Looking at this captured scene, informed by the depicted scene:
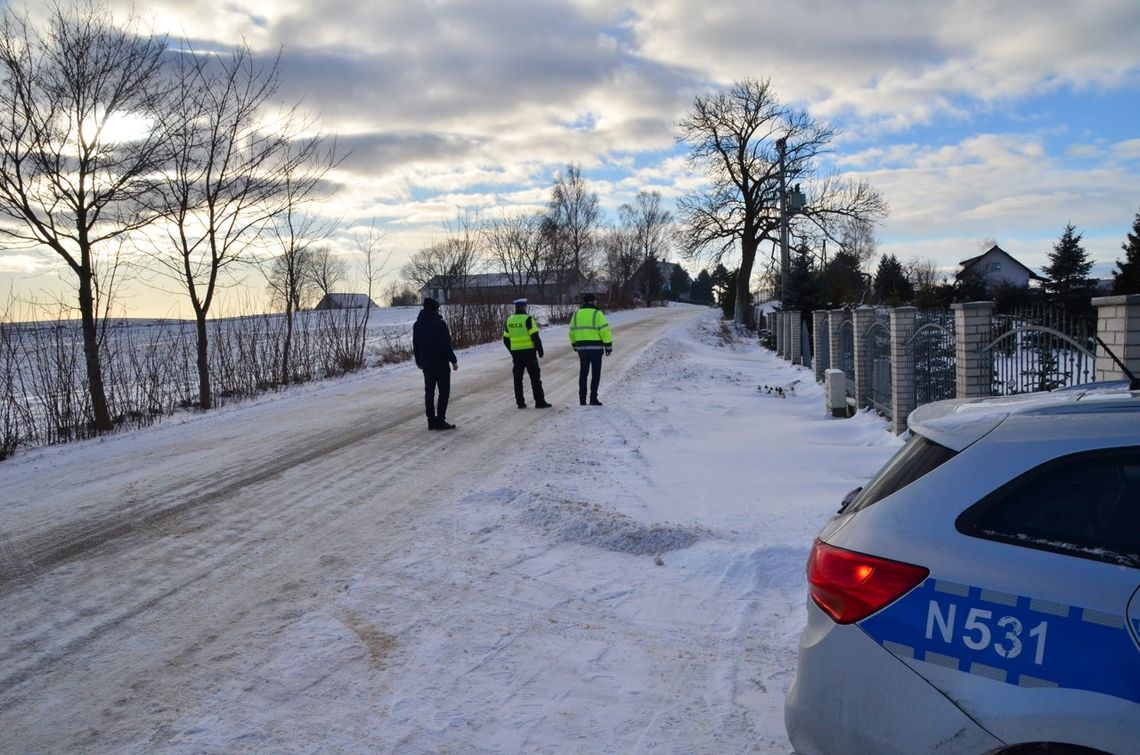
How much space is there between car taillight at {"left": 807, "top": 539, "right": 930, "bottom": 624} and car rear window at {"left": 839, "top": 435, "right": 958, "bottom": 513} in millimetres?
230

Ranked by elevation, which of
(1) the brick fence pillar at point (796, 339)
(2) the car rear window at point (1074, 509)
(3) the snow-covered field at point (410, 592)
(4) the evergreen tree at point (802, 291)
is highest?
(4) the evergreen tree at point (802, 291)

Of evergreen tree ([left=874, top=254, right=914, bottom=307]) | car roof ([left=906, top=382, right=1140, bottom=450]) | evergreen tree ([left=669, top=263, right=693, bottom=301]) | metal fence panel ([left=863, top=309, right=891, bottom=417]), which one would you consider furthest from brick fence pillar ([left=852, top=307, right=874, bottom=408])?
evergreen tree ([left=669, top=263, right=693, bottom=301])

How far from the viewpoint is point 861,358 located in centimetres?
1303

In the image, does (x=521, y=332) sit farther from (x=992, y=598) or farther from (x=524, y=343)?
(x=992, y=598)

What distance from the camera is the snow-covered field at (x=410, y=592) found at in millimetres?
3539

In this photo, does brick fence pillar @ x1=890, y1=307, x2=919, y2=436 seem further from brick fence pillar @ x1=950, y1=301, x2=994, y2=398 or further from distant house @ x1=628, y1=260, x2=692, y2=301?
distant house @ x1=628, y1=260, x2=692, y2=301

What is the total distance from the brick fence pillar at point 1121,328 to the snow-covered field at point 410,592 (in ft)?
8.19

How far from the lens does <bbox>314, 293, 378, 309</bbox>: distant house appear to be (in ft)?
70.0

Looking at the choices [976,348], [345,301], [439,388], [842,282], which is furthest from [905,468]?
[842,282]

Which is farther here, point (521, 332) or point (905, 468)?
point (521, 332)

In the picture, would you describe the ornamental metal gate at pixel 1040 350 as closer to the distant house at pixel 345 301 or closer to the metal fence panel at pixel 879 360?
the metal fence panel at pixel 879 360

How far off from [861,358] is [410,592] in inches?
394

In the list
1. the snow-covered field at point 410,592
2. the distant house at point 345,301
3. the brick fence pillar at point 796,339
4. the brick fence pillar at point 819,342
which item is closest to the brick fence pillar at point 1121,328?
the snow-covered field at point 410,592

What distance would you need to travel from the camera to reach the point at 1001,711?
6.85 feet
